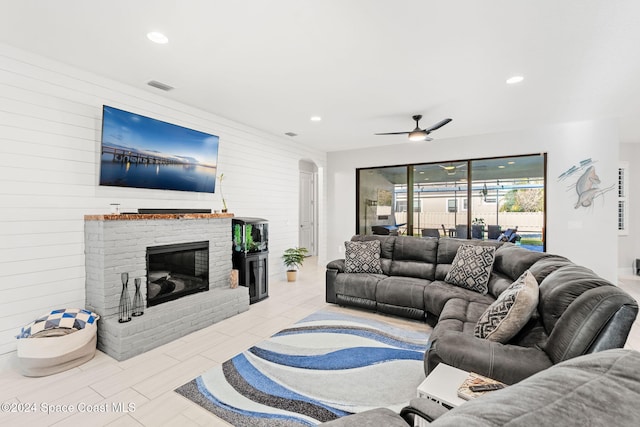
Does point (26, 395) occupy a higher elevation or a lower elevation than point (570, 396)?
lower

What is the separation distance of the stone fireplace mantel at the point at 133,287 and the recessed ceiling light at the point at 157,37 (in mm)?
1689

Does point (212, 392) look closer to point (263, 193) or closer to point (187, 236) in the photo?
point (187, 236)

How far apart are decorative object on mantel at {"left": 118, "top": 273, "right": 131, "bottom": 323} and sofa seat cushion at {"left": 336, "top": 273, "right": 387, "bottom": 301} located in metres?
2.49

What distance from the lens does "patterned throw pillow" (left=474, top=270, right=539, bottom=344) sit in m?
1.90

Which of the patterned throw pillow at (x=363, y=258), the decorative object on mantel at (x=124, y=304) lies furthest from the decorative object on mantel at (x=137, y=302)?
the patterned throw pillow at (x=363, y=258)

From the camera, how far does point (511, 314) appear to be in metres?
1.92

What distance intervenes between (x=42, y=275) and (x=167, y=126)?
1.99m

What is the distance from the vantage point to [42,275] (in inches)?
110

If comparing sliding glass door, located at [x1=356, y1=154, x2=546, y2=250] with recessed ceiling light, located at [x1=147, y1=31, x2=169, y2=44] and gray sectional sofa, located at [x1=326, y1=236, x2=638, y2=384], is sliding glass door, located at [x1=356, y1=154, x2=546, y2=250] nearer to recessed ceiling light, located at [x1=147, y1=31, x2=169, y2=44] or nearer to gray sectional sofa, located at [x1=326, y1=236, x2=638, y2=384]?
gray sectional sofa, located at [x1=326, y1=236, x2=638, y2=384]

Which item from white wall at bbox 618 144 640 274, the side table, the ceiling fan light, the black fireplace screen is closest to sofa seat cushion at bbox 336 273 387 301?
the black fireplace screen

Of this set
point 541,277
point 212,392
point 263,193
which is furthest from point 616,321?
point 263,193

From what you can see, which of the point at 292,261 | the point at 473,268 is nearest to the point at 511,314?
the point at 473,268

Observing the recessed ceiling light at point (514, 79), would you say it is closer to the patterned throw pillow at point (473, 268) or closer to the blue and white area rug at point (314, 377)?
the patterned throw pillow at point (473, 268)

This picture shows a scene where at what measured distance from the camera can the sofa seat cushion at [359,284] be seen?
3.96 metres
